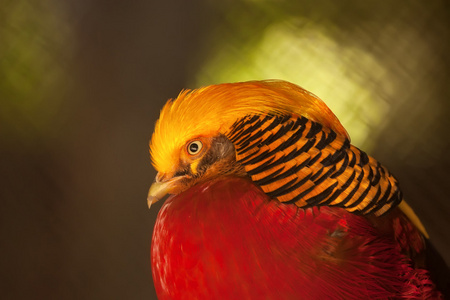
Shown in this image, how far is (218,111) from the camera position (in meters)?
0.81

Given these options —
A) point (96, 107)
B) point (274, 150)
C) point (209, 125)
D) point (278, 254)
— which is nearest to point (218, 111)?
point (209, 125)

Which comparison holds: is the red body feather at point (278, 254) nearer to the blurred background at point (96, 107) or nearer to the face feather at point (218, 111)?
the face feather at point (218, 111)

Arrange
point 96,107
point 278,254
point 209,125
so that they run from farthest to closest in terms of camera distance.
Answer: point 96,107 < point 209,125 < point 278,254

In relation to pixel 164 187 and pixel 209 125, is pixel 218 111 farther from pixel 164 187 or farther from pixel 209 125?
pixel 164 187

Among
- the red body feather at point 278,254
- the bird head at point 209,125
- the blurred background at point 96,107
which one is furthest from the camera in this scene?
the blurred background at point 96,107

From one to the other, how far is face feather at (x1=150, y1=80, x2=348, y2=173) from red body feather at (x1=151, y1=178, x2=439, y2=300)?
0.42 ft

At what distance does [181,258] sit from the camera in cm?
73

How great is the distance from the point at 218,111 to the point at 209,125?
0.03 meters

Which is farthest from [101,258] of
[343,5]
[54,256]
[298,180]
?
[343,5]

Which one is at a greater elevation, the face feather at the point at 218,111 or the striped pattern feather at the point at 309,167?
the face feather at the point at 218,111

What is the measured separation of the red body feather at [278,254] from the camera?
0.67m

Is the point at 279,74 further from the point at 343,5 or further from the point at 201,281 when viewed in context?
the point at 201,281

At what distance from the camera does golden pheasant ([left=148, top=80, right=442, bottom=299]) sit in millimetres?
676

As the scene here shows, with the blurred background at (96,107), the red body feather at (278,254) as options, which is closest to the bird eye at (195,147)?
the red body feather at (278,254)
